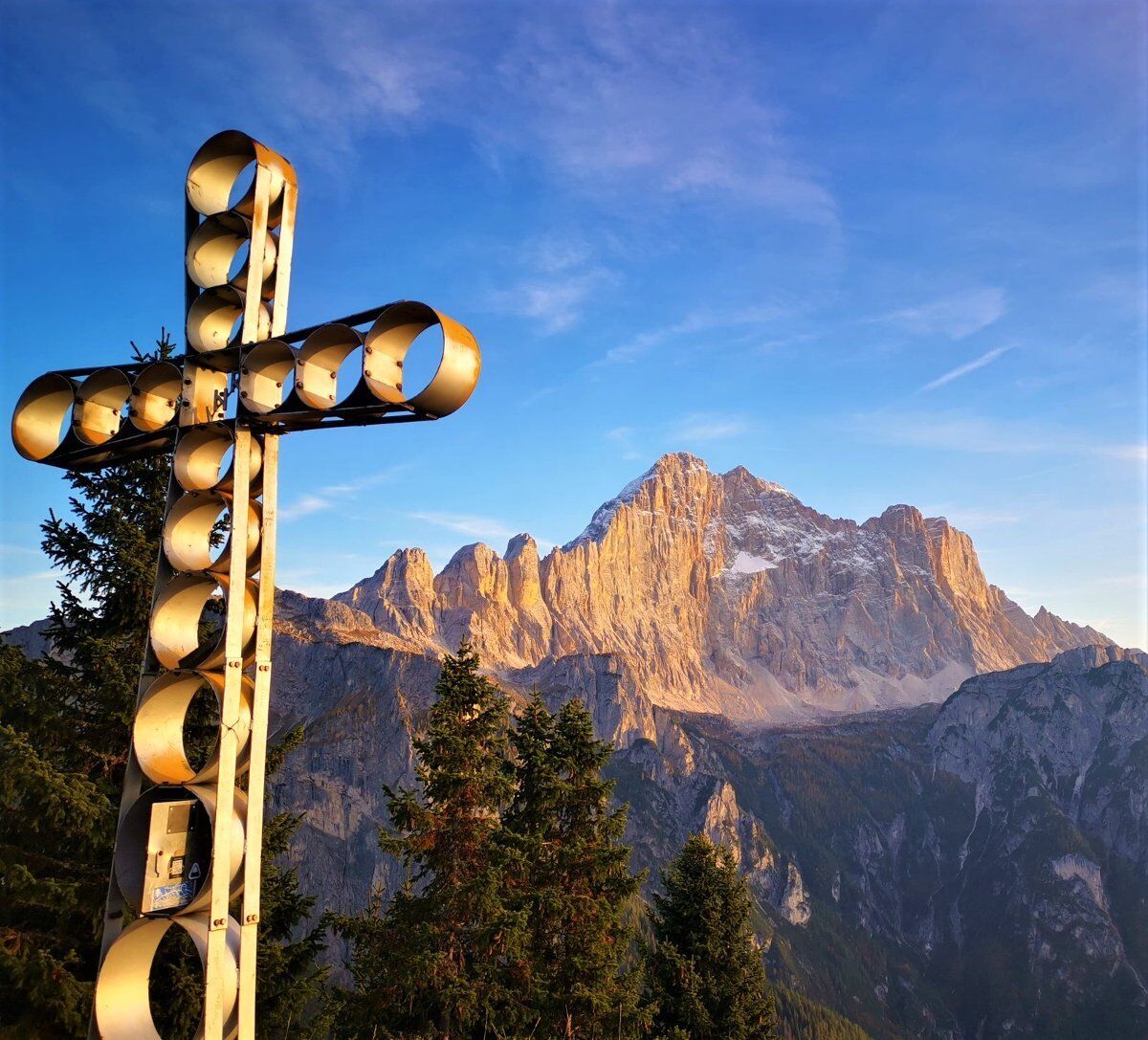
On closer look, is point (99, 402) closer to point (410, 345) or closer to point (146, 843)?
point (410, 345)

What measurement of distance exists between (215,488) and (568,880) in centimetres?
1736

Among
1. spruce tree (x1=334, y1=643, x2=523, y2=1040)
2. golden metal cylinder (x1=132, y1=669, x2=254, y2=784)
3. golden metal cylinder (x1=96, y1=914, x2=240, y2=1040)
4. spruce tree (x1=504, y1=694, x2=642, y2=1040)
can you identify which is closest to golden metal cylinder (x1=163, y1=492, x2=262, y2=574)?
golden metal cylinder (x1=132, y1=669, x2=254, y2=784)

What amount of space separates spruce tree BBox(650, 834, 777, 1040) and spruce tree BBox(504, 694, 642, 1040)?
7034 millimetres

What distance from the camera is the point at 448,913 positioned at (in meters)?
18.7

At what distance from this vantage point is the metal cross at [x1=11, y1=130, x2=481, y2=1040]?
5.96 m

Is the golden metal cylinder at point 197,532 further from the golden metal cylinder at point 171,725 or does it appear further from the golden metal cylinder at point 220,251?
the golden metal cylinder at point 220,251

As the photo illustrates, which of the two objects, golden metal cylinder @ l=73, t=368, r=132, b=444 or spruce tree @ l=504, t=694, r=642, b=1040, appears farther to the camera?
spruce tree @ l=504, t=694, r=642, b=1040

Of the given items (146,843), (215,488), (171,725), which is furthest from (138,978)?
(215,488)

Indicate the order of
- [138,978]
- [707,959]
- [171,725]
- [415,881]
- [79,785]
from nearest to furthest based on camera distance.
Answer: [138,978]
[171,725]
[79,785]
[415,881]
[707,959]

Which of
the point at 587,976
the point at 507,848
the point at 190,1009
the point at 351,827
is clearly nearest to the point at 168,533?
the point at 190,1009

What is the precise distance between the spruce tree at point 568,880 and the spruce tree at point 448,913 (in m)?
0.75

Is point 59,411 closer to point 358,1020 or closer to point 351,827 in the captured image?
point 358,1020

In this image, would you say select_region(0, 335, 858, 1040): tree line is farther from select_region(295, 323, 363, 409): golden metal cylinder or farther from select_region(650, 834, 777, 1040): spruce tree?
select_region(295, 323, 363, 409): golden metal cylinder

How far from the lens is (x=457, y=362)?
5941 mm
